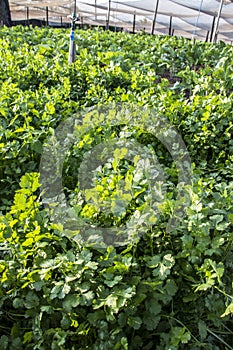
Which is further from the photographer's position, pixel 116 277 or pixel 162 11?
pixel 162 11

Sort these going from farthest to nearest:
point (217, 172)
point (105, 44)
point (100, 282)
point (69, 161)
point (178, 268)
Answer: point (105, 44)
point (217, 172)
point (69, 161)
point (178, 268)
point (100, 282)

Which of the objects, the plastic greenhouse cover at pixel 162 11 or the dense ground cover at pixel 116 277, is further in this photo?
the plastic greenhouse cover at pixel 162 11

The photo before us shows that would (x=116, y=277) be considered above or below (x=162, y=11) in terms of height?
above

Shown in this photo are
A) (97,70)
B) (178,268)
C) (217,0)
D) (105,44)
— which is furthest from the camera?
(217,0)

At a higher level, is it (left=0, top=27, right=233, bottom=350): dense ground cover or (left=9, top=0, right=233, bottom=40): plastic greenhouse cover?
(left=0, top=27, right=233, bottom=350): dense ground cover

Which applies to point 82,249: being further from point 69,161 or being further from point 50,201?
point 69,161

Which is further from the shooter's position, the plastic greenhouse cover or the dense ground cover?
the plastic greenhouse cover

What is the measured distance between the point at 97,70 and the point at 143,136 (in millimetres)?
1268

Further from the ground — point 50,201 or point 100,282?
point 50,201

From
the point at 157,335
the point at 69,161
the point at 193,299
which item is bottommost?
the point at 157,335

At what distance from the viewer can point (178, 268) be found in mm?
1605

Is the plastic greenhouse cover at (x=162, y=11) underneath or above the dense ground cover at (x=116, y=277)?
underneath

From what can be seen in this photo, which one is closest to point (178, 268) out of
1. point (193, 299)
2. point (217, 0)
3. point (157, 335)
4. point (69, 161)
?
point (193, 299)

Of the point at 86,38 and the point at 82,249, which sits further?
the point at 86,38
